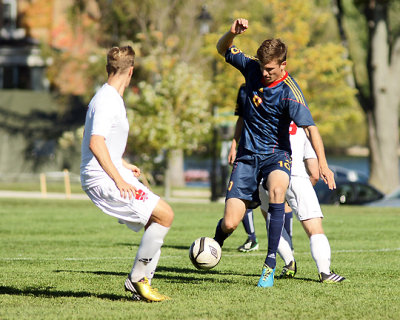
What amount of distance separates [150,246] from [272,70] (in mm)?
2098

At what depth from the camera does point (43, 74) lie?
50.1 m

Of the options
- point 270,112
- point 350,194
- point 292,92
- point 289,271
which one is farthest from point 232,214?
point 350,194

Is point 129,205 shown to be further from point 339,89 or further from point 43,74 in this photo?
point 43,74

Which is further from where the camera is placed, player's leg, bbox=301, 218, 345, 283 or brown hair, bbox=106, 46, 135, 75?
player's leg, bbox=301, 218, 345, 283

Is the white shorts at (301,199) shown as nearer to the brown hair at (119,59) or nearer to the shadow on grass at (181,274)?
the shadow on grass at (181,274)

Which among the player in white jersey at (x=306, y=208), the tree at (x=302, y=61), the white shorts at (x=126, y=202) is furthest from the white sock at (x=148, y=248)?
the tree at (x=302, y=61)

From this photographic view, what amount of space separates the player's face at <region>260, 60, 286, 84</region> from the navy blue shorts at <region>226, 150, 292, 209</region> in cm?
72

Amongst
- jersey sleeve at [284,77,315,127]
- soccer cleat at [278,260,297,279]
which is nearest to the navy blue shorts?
jersey sleeve at [284,77,315,127]

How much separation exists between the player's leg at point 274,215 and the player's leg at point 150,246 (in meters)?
1.35

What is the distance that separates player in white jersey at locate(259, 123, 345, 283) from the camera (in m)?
8.03

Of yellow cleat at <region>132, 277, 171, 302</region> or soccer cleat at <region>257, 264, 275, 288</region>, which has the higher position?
yellow cleat at <region>132, 277, 171, 302</region>

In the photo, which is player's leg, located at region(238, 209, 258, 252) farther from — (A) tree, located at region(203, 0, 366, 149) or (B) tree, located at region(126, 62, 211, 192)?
(A) tree, located at region(203, 0, 366, 149)

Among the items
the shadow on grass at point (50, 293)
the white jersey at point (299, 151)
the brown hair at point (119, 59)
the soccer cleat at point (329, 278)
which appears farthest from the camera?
the white jersey at point (299, 151)

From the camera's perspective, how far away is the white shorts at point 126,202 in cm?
640
